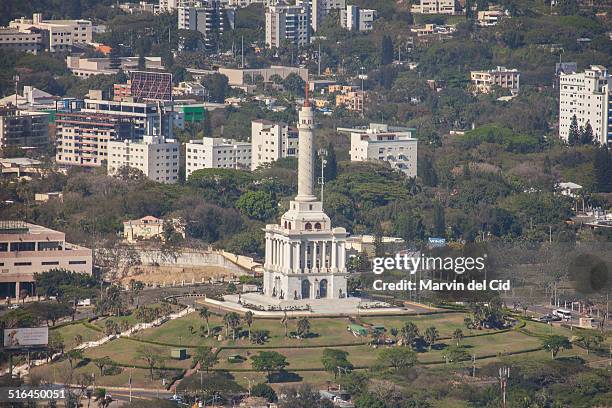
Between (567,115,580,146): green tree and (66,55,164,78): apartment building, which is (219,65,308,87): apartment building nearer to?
(66,55,164,78): apartment building

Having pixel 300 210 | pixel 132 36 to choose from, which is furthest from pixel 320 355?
pixel 132 36

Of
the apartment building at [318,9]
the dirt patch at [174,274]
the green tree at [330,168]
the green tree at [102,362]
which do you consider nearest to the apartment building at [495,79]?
the apartment building at [318,9]

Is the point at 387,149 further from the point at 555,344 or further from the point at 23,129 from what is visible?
the point at 555,344

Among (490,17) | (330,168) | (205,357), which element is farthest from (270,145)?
(490,17)

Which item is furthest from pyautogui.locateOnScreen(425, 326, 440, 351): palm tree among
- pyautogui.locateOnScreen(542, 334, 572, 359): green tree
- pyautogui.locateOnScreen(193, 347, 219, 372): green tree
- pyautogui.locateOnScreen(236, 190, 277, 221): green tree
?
pyautogui.locateOnScreen(236, 190, 277, 221): green tree

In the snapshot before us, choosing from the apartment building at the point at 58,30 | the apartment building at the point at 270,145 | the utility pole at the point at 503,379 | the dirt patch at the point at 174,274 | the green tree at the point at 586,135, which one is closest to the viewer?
the utility pole at the point at 503,379

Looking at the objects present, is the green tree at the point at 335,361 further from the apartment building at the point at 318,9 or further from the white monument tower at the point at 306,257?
the apartment building at the point at 318,9
